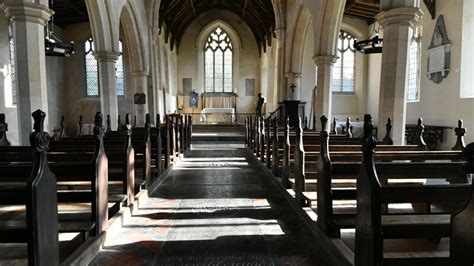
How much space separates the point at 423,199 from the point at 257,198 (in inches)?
100

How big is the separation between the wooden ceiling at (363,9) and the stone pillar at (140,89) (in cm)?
792

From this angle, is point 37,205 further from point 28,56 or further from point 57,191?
point 28,56

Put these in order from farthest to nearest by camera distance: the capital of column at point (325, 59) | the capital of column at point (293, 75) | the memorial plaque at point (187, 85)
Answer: the memorial plaque at point (187, 85) → the capital of column at point (293, 75) → the capital of column at point (325, 59)

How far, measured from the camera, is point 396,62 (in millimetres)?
5113

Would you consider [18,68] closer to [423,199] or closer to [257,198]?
[257,198]

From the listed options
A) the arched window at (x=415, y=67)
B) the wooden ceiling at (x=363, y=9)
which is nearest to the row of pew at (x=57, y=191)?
the arched window at (x=415, y=67)

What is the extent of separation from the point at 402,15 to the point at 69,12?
1283 centimetres

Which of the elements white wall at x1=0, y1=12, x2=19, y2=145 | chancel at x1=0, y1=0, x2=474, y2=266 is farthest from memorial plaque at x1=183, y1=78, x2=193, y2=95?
white wall at x1=0, y1=12, x2=19, y2=145

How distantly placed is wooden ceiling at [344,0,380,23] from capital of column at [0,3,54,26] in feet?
33.2

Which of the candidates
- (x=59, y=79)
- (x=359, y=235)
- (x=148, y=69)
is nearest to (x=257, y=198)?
(x=359, y=235)

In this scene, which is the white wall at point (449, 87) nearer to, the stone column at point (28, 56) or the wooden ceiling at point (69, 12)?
the stone column at point (28, 56)

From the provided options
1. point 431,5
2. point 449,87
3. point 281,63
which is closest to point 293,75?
point 281,63

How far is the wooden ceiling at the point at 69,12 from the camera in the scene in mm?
12109

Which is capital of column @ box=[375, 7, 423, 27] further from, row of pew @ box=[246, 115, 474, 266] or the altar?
the altar
